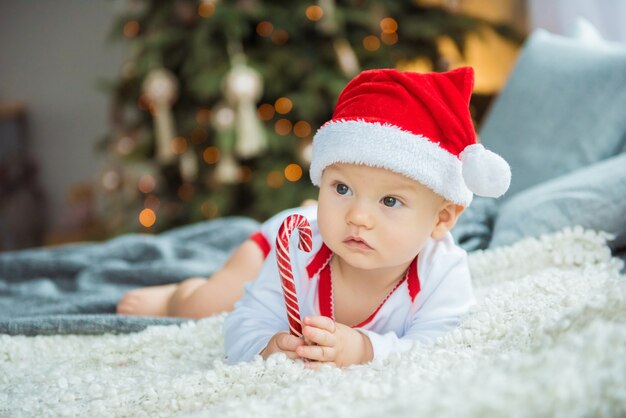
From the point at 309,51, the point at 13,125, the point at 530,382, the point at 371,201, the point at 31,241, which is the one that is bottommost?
the point at 31,241

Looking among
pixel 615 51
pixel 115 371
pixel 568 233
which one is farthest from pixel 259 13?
pixel 115 371

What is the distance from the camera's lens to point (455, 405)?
2.37ft

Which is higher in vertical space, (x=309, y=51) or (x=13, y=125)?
(x=309, y=51)

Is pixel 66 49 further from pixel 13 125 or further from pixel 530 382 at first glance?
pixel 530 382

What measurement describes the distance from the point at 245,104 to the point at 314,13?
1.75ft

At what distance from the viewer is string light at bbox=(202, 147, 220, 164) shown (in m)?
3.38

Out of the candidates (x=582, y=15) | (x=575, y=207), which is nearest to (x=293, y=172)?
(x=582, y=15)

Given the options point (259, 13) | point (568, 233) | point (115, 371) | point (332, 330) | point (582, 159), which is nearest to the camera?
point (332, 330)

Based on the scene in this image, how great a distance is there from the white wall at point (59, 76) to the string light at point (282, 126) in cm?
220

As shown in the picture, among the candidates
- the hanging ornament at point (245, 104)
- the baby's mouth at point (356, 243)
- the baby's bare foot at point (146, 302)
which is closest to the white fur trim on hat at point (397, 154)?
the baby's mouth at point (356, 243)

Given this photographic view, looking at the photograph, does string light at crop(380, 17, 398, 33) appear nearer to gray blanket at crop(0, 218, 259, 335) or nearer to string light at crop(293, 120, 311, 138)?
string light at crop(293, 120, 311, 138)

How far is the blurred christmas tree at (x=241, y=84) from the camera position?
315 cm

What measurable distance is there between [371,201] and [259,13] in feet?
7.44

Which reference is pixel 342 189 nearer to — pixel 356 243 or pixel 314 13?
pixel 356 243
